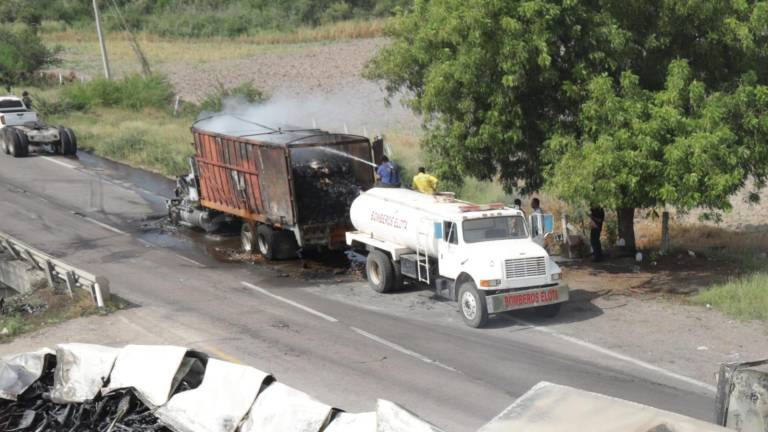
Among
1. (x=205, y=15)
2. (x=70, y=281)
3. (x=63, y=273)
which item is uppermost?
(x=205, y=15)

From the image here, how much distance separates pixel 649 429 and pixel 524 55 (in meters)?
11.5

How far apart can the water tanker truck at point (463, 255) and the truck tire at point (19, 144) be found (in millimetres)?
20178

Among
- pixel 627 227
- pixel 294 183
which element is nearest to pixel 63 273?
pixel 294 183

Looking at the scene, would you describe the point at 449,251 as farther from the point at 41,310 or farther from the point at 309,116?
the point at 309,116

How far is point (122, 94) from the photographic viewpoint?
48094mm

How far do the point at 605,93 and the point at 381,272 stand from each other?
18.8 ft

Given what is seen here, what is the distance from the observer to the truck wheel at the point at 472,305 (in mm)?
17641

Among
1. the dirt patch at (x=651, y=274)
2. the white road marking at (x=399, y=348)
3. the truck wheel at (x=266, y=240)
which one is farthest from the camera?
the truck wheel at (x=266, y=240)

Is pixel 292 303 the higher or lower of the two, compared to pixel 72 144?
lower

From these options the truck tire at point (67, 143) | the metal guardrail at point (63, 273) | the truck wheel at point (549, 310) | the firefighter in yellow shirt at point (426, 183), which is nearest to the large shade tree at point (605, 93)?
the firefighter in yellow shirt at point (426, 183)

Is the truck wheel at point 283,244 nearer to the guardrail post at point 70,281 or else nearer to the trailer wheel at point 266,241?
the trailer wheel at point 266,241

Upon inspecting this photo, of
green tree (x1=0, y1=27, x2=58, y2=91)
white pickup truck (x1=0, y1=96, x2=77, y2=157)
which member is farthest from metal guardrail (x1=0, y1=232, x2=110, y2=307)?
green tree (x1=0, y1=27, x2=58, y2=91)

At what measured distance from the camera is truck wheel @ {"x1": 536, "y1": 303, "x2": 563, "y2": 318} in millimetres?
18391

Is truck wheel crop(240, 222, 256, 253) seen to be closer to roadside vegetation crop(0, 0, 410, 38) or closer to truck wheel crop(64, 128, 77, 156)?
truck wheel crop(64, 128, 77, 156)
